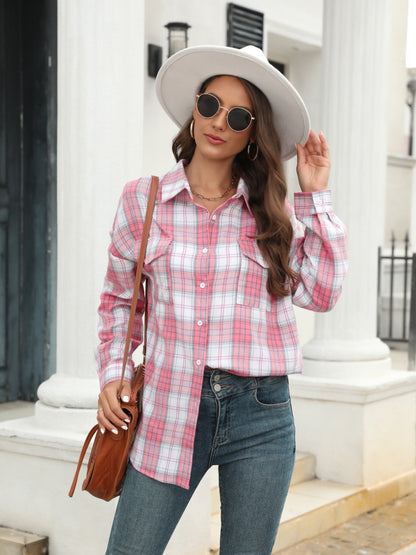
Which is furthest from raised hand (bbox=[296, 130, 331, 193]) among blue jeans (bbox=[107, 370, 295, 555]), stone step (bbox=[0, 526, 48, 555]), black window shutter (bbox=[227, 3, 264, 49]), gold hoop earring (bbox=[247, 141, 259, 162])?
black window shutter (bbox=[227, 3, 264, 49])

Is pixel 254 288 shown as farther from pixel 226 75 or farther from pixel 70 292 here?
pixel 70 292

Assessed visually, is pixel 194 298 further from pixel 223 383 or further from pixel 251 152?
pixel 251 152

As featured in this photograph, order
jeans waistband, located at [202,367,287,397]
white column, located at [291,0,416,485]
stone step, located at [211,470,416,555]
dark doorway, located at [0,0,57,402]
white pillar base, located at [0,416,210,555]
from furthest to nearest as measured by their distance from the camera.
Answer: white column, located at [291,0,416,485] < dark doorway, located at [0,0,57,402] < stone step, located at [211,470,416,555] < white pillar base, located at [0,416,210,555] < jeans waistband, located at [202,367,287,397]

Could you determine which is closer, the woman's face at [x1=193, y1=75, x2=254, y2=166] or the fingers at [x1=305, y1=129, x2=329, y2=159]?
the woman's face at [x1=193, y1=75, x2=254, y2=166]

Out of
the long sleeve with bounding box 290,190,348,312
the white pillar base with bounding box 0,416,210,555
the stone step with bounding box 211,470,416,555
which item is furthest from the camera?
the stone step with bounding box 211,470,416,555

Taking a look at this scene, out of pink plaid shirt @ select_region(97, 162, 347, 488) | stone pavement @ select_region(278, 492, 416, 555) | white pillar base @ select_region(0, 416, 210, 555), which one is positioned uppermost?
pink plaid shirt @ select_region(97, 162, 347, 488)

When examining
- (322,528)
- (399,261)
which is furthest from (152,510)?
(399,261)

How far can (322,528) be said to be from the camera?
14.8 feet

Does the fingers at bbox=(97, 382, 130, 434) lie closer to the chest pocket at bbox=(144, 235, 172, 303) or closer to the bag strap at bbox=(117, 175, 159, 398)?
the bag strap at bbox=(117, 175, 159, 398)

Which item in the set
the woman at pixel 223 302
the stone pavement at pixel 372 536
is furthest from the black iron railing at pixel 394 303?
the woman at pixel 223 302

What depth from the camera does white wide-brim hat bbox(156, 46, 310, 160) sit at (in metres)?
2.21

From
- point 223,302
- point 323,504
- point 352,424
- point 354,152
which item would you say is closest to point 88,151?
point 223,302

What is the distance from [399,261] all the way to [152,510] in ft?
31.0

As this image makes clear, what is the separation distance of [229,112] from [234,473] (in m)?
0.89
